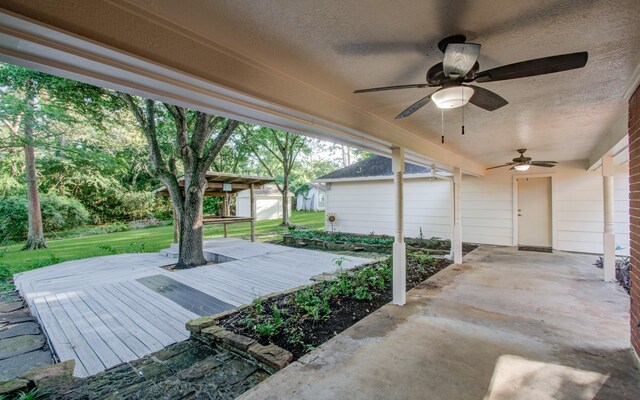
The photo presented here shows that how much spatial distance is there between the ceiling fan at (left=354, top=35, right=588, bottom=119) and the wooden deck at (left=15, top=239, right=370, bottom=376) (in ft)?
12.0

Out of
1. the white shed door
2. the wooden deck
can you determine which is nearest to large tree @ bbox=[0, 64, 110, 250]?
the wooden deck

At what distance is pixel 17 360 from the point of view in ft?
9.53

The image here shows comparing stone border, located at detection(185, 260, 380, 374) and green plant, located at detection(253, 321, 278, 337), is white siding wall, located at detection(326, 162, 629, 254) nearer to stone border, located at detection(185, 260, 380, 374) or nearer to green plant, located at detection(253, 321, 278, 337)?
green plant, located at detection(253, 321, 278, 337)

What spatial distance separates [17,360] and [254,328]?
2.42 metres

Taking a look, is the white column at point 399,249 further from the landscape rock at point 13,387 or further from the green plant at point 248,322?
the landscape rock at point 13,387

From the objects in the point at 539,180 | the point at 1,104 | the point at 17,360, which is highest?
the point at 1,104

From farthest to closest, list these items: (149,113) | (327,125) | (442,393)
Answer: (149,113) → (327,125) → (442,393)

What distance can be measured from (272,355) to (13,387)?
1.97 meters

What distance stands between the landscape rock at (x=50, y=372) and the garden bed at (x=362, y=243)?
277 inches

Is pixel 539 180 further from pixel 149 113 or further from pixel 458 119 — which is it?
pixel 149 113

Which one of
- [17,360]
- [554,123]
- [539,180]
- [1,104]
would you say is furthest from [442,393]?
[1,104]

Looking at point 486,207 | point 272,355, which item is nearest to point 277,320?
point 272,355

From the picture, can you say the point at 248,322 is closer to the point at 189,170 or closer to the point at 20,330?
the point at 20,330

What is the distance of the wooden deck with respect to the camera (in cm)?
313
